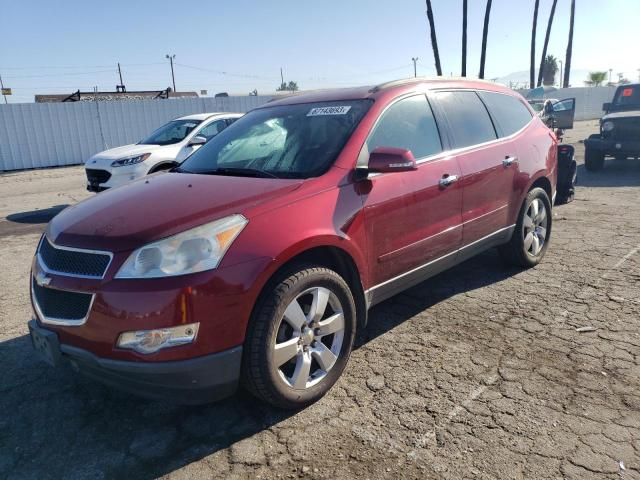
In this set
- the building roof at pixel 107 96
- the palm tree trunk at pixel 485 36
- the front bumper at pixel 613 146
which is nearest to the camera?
the front bumper at pixel 613 146

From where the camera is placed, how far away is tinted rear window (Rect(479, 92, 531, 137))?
4.59 m

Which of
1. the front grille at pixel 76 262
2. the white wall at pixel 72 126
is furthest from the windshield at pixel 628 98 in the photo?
the white wall at pixel 72 126

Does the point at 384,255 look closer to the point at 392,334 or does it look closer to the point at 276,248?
the point at 392,334

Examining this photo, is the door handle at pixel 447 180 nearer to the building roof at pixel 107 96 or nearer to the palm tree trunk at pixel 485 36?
the building roof at pixel 107 96

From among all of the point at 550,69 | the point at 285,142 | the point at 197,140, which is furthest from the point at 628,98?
the point at 550,69

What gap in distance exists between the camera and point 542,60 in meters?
40.2

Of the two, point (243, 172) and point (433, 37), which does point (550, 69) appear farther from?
point (243, 172)

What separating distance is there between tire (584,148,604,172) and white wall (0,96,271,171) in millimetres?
15551

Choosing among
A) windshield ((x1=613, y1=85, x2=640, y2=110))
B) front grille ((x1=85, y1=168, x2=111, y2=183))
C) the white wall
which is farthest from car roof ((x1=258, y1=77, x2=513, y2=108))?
the white wall

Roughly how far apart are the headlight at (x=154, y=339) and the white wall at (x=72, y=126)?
62.1 ft

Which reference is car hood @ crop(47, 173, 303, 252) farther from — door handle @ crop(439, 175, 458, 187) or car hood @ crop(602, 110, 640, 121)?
car hood @ crop(602, 110, 640, 121)

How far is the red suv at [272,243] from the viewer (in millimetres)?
2361

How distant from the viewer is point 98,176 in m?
9.18

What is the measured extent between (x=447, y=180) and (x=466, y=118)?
79 centimetres
